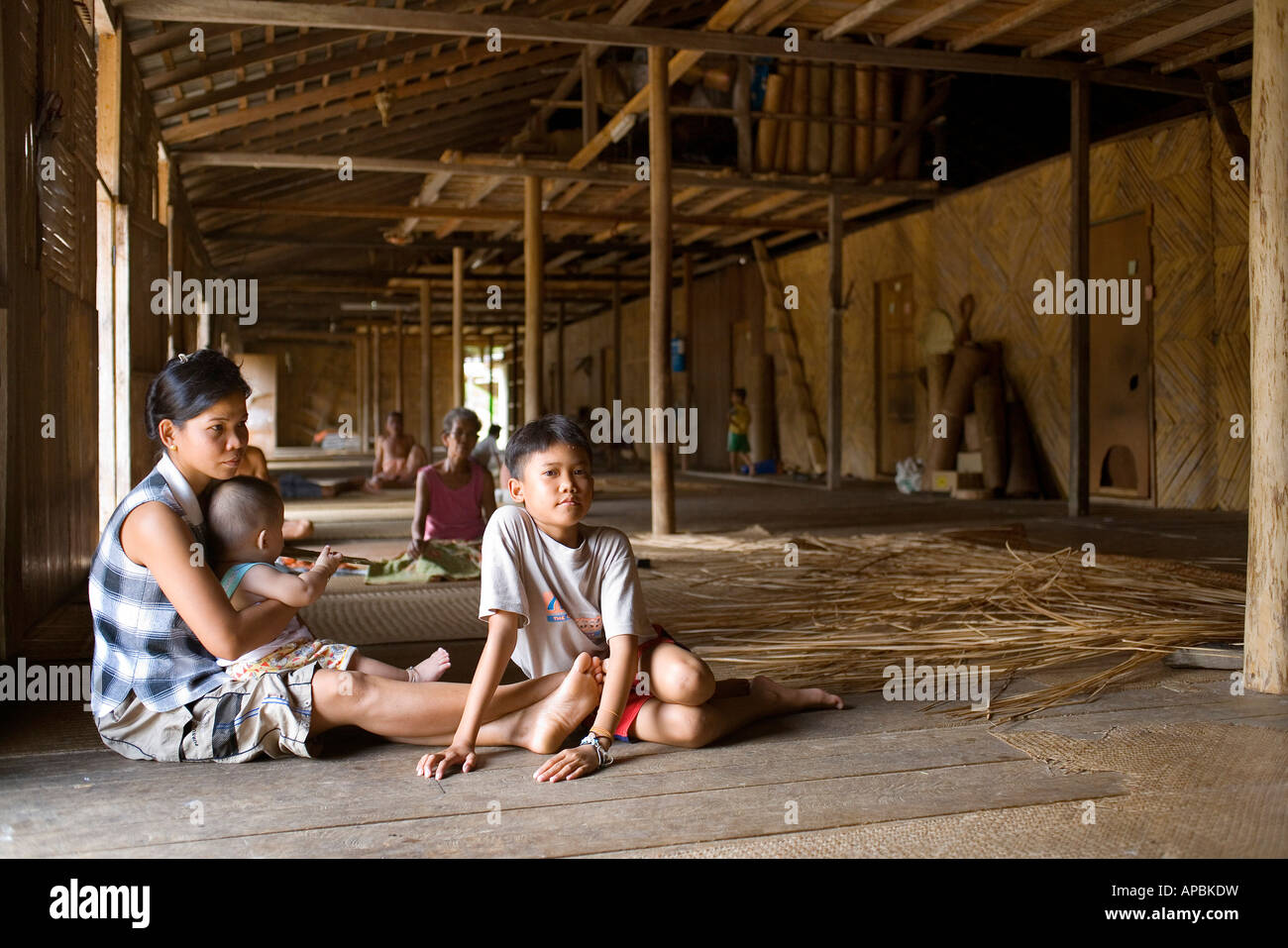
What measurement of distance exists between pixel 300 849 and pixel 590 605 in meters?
0.90

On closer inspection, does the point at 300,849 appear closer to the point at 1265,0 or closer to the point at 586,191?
the point at 1265,0

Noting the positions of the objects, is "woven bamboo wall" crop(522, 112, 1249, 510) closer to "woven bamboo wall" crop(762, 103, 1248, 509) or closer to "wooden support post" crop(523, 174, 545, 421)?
"woven bamboo wall" crop(762, 103, 1248, 509)

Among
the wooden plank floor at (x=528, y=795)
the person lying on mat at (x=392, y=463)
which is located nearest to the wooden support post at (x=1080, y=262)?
the wooden plank floor at (x=528, y=795)

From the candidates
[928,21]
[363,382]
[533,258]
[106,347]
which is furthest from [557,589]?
[363,382]

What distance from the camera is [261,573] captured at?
2.50 meters

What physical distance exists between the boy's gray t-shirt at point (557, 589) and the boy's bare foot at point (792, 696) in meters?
0.46

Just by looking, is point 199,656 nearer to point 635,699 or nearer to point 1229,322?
point 635,699

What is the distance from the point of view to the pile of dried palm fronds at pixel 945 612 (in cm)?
357

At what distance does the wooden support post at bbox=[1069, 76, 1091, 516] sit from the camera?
8.03 metres

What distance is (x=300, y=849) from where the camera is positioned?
1.95 meters

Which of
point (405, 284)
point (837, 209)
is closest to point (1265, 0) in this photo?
point (837, 209)

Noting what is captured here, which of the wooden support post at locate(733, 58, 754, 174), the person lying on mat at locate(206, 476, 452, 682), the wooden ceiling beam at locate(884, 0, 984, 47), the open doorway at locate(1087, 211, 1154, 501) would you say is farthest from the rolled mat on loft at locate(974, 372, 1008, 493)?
the person lying on mat at locate(206, 476, 452, 682)

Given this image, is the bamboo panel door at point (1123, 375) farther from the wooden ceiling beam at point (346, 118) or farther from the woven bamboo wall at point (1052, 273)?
the wooden ceiling beam at point (346, 118)

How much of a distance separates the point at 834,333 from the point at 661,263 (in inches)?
162
